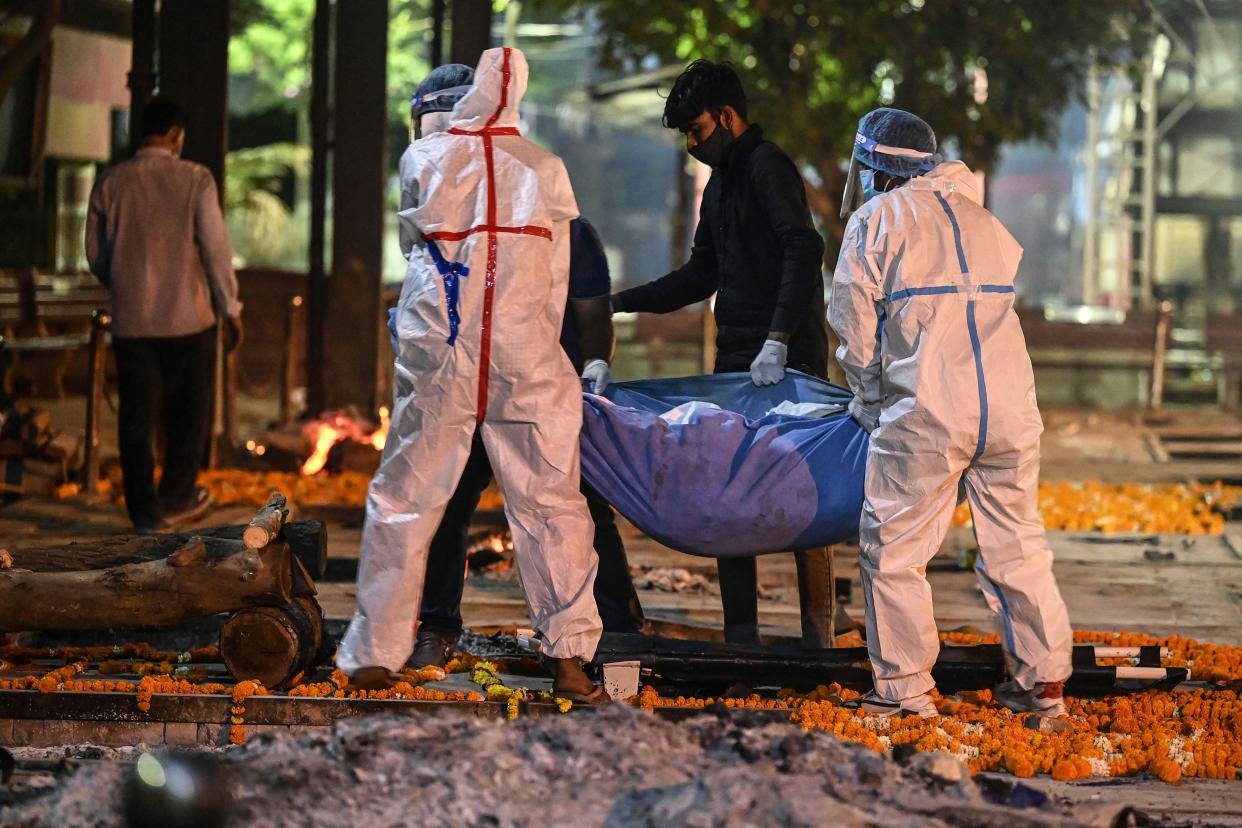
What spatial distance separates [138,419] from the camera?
8.73m

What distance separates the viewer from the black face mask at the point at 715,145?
21.5 ft

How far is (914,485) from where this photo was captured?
5520mm

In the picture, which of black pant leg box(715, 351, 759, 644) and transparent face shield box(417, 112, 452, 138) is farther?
black pant leg box(715, 351, 759, 644)

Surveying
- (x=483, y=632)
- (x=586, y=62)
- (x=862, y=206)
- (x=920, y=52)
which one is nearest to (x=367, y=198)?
(x=920, y=52)

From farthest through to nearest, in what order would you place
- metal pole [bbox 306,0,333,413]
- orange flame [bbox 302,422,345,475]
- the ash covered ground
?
1. metal pole [bbox 306,0,333,413]
2. orange flame [bbox 302,422,345,475]
3. the ash covered ground

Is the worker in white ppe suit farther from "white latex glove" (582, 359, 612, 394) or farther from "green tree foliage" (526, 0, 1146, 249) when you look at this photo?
"green tree foliage" (526, 0, 1146, 249)

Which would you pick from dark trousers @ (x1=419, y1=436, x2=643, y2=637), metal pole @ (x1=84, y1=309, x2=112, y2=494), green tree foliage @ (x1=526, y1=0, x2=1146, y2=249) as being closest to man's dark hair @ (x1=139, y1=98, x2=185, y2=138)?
metal pole @ (x1=84, y1=309, x2=112, y2=494)

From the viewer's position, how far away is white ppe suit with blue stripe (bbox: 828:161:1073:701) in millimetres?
5516

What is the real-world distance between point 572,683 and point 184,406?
4.09 metres

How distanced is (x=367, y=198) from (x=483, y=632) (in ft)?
22.0

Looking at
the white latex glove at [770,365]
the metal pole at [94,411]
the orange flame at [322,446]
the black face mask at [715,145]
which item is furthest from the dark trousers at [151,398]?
the white latex glove at [770,365]

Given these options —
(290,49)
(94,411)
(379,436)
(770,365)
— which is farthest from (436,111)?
(290,49)

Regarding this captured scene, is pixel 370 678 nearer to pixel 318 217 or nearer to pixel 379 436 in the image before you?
pixel 379 436

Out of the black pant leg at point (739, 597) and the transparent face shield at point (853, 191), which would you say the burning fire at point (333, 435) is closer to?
the black pant leg at point (739, 597)
